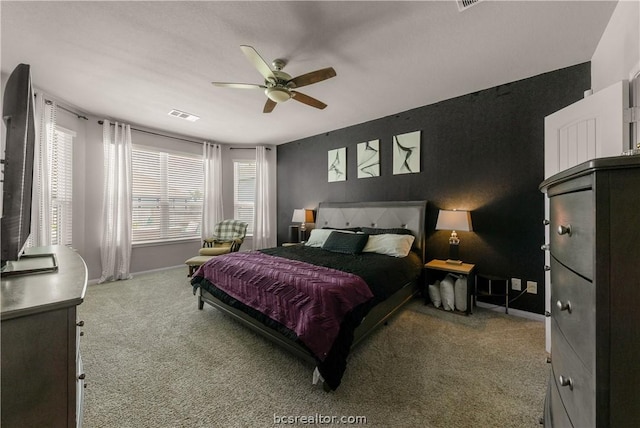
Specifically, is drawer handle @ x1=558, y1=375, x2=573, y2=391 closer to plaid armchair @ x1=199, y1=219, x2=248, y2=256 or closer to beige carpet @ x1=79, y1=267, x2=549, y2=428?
beige carpet @ x1=79, y1=267, x2=549, y2=428

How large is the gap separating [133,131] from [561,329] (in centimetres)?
577

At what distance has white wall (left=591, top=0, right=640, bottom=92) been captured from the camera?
63.2 inches

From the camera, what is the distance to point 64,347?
774 mm

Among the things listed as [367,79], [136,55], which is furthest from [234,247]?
[367,79]

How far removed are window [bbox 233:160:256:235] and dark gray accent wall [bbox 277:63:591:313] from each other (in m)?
3.00

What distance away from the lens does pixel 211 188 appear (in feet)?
17.2

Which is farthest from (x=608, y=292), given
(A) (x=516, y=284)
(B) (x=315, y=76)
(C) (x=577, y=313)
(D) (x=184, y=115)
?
(D) (x=184, y=115)

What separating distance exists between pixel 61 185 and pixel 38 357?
13.7 feet

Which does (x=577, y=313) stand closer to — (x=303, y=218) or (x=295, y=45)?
(x=295, y=45)

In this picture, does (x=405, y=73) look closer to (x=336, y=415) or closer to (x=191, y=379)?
(x=336, y=415)

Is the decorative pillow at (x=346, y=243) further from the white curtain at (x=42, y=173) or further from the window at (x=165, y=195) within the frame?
the white curtain at (x=42, y=173)

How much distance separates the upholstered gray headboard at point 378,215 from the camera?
11.1 ft

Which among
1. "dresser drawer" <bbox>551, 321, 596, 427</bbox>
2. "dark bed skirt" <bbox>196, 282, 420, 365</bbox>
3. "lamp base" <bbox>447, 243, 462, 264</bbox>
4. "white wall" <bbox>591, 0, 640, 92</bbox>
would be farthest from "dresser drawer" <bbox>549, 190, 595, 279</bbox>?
"lamp base" <bbox>447, 243, 462, 264</bbox>

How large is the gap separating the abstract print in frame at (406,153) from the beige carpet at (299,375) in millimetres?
2083
